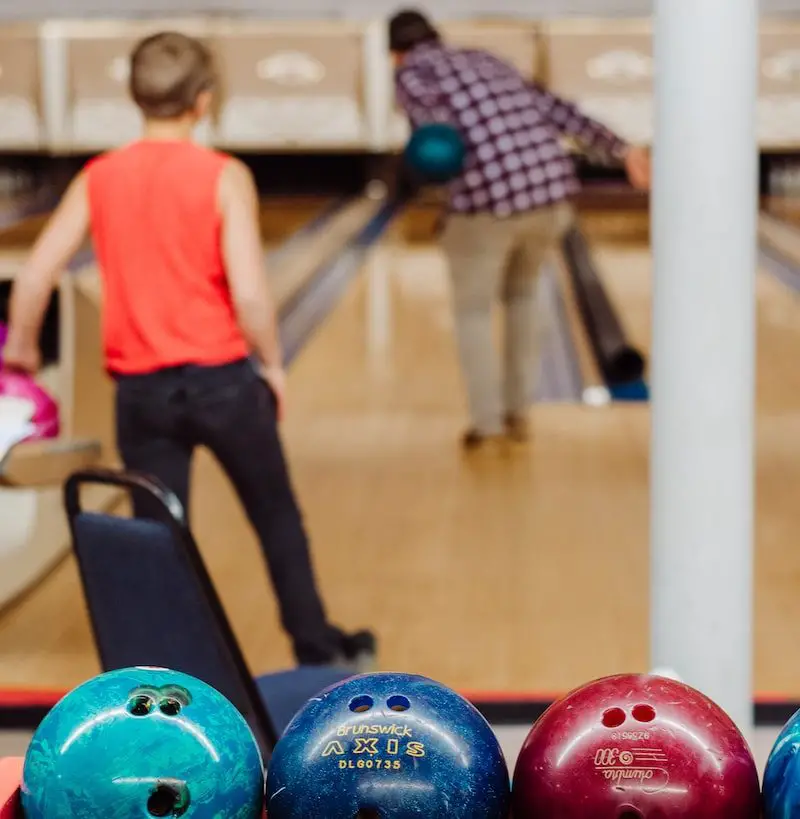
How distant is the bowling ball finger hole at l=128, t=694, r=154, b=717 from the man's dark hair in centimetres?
369

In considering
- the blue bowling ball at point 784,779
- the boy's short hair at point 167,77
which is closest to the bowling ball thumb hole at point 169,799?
the blue bowling ball at point 784,779

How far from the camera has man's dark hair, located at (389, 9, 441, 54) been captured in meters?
4.91

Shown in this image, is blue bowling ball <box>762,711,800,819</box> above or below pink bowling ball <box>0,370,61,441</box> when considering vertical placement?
above

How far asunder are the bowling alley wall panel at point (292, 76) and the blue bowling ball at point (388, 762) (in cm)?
1201

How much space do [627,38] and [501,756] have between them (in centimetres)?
1237

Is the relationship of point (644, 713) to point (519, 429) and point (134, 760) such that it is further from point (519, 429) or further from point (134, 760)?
point (519, 429)

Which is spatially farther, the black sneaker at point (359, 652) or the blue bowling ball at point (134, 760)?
the black sneaker at point (359, 652)

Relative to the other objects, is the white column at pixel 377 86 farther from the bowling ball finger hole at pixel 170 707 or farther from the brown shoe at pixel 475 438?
the bowling ball finger hole at pixel 170 707

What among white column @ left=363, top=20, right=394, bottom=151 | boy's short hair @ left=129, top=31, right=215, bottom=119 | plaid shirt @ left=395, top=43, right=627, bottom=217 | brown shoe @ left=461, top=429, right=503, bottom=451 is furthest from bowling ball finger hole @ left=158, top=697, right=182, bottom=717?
white column @ left=363, top=20, right=394, bottom=151

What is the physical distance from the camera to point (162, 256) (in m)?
3.04

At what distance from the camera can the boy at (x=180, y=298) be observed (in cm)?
299

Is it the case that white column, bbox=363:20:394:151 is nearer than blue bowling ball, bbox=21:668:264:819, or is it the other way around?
blue bowling ball, bbox=21:668:264:819

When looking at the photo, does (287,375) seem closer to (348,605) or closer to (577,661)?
(348,605)

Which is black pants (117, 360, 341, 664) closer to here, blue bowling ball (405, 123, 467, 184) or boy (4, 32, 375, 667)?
boy (4, 32, 375, 667)
